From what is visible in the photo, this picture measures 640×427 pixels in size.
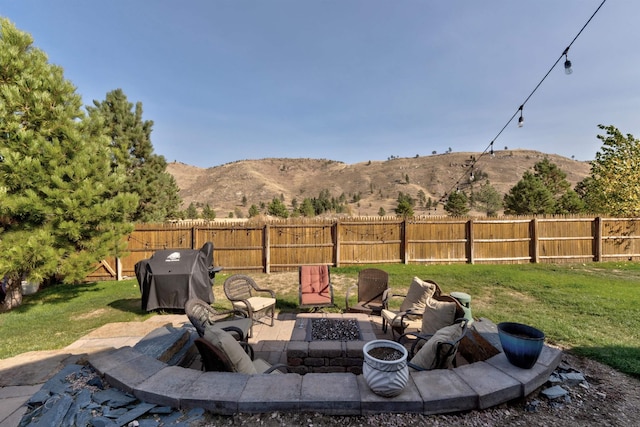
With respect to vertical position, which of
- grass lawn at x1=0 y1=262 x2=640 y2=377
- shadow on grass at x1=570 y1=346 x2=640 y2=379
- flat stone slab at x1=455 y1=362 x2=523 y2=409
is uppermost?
flat stone slab at x1=455 y1=362 x2=523 y2=409

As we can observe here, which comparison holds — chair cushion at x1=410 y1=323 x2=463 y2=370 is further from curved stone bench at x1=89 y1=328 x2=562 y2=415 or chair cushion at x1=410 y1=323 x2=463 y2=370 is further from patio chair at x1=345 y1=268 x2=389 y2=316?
patio chair at x1=345 y1=268 x2=389 y2=316

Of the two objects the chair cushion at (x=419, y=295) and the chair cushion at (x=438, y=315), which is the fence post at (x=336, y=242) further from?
the chair cushion at (x=438, y=315)

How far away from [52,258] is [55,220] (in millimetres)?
893

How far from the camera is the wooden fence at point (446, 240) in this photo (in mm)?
11523

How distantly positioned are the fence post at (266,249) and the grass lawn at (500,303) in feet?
1.68

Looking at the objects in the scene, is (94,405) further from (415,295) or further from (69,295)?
(69,295)

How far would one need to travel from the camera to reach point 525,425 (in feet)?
7.63

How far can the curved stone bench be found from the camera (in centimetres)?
234

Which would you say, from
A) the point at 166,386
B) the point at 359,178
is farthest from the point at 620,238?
the point at 359,178

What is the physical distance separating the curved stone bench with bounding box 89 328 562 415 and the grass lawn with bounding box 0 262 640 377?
239 cm

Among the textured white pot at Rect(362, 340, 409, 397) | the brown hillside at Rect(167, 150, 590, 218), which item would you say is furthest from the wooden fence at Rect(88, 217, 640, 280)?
the brown hillside at Rect(167, 150, 590, 218)

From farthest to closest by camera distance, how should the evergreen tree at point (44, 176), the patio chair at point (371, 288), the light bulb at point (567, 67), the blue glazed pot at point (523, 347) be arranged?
the evergreen tree at point (44, 176) < the patio chair at point (371, 288) < the light bulb at point (567, 67) < the blue glazed pot at point (523, 347)

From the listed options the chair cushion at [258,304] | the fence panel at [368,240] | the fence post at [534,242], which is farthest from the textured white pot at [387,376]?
the fence post at [534,242]

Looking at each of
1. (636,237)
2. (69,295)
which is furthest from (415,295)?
(636,237)
